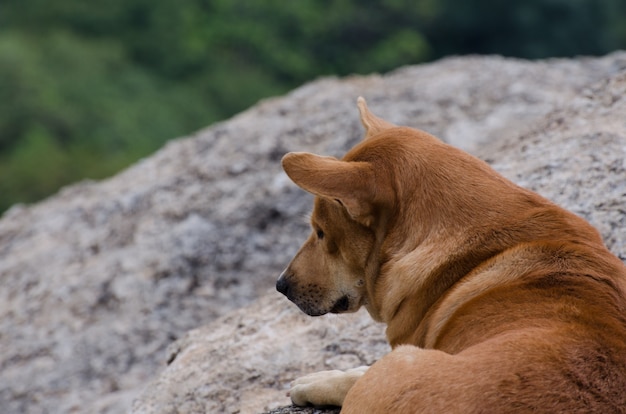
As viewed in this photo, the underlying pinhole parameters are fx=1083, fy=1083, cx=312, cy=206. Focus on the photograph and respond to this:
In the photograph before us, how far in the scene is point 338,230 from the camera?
467cm

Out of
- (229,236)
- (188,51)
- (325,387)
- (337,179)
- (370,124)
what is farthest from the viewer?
(188,51)

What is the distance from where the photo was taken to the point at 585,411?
342 cm

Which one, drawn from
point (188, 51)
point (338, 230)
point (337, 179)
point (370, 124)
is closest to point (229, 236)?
point (370, 124)

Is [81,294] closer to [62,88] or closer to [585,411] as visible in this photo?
[585,411]

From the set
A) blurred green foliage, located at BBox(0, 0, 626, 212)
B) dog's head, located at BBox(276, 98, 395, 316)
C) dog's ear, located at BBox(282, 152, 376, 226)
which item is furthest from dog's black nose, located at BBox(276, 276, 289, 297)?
blurred green foliage, located at BBox(0, 0, 626, 212)

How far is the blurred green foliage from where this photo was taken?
41219 mm

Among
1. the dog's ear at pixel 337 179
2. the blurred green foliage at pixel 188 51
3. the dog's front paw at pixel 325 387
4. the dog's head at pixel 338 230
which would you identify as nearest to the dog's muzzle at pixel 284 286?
the dog's head at pixel 338 230

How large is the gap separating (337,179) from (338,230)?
0.43 metres

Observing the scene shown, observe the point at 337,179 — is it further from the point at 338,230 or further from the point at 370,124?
the point at 370,124

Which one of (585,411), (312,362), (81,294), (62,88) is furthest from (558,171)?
(62,88)

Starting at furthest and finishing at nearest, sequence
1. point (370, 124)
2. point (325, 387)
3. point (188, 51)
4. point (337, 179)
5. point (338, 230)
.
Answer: point (188, 51) < point (370, 124) < point (338, 230) < point (325, 387) < point (337, 179)

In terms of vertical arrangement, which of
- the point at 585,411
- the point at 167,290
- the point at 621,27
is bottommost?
the point at 621,27

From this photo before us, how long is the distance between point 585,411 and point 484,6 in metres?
43.8

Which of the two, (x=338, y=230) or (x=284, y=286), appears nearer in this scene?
(x=338, y=230)
